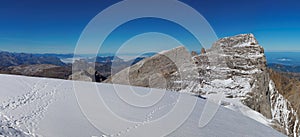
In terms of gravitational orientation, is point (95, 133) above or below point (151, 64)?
below

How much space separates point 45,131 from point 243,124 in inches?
416

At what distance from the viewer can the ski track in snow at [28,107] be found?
942 centimetres

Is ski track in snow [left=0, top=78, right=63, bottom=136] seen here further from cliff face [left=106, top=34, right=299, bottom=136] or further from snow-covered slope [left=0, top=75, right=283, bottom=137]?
cliff face [left=106, top=34, right=299, bottom=136]

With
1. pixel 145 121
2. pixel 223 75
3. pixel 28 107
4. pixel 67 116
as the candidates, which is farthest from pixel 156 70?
pixel 67 116

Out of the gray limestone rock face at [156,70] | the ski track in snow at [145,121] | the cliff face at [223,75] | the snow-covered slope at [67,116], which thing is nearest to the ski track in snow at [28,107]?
the snow-covered slope at [67,116]

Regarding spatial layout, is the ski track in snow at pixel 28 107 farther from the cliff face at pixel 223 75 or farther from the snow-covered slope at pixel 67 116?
the cliff face at pixel 223 75

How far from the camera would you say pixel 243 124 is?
14.2 m

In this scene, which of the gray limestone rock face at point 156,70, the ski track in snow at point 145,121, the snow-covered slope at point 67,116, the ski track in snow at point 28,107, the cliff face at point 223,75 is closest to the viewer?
the ski track in snow at point 28,107

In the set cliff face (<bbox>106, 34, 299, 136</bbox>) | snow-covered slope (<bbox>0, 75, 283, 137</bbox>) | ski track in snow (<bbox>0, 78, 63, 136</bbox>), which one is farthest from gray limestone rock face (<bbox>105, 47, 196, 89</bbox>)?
ski track in snow (<bbox>0, 78, 63, 136</bbox>)

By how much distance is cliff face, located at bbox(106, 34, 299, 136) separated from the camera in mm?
28359

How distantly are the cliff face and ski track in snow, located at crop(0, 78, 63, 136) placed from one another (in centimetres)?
1395

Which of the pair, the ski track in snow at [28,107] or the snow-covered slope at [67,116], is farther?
the snow-covered slope at [67,116]

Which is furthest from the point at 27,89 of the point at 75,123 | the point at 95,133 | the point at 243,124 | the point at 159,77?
the point at 159,77

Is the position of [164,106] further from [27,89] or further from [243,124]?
[27,89]
